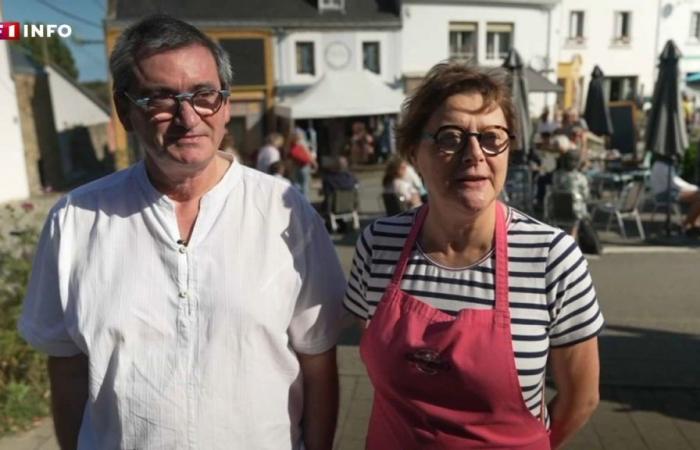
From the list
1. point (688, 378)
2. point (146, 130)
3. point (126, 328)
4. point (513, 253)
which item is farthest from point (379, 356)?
point (688, 378)

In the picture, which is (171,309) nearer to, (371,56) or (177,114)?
(177,114)

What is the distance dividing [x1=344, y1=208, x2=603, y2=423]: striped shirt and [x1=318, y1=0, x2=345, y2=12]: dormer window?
23.7m

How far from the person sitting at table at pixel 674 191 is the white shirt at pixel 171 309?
8.32 m

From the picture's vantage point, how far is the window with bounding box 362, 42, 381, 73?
23953 mm

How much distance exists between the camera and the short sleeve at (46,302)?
1.71 metres

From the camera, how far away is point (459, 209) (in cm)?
171

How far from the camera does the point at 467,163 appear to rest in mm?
1682

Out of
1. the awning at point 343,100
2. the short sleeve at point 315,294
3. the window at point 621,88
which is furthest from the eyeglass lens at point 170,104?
the window at point 621,88

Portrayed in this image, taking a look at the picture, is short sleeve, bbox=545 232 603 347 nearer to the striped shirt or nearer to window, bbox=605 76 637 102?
the striped shirt

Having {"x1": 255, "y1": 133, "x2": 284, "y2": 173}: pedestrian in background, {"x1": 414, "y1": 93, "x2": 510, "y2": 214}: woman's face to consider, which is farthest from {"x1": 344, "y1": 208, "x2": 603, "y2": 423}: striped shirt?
{"x1": 255, "y1": 133, "x2": 284, "y2": 173}: pedestrian in background

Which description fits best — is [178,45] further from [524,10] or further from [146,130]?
[524,10]

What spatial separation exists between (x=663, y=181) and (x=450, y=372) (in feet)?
28.2

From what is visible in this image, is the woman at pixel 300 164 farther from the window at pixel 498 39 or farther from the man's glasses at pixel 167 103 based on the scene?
the window at pixel 498 39

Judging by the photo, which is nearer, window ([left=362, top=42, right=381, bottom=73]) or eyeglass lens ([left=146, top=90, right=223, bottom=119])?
eyeglass lens ([left=146, top=90, right=223, bottom=119])
